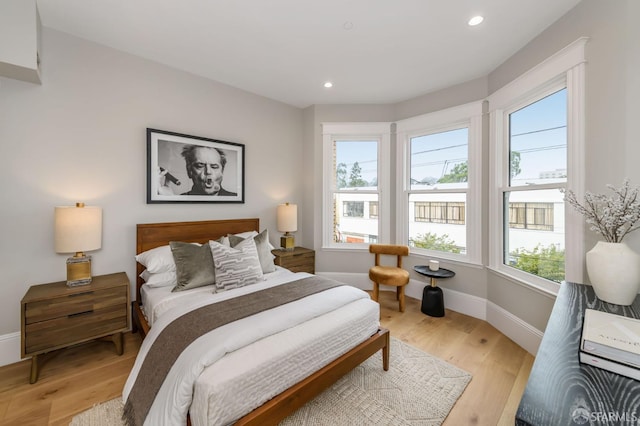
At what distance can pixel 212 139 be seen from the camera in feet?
10.6

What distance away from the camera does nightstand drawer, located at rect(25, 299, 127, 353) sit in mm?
1922

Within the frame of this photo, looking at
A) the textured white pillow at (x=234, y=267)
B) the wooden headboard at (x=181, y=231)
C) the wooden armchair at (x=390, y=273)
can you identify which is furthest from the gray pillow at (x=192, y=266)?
the wooden armchair at (x=390, y=273)

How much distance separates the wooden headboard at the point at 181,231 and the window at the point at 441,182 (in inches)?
94.1

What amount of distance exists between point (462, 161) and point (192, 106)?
3454 mm

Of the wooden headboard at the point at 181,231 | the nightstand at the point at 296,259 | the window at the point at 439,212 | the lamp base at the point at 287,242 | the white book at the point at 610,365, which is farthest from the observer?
the lamp base at the point at 287,242

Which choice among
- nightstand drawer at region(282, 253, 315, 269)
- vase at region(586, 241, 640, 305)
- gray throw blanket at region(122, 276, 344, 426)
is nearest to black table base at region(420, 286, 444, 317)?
nightstand drawer at region(282, 253, 315, 269)

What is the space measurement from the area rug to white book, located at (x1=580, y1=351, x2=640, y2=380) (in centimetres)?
117

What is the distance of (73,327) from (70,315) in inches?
4.0

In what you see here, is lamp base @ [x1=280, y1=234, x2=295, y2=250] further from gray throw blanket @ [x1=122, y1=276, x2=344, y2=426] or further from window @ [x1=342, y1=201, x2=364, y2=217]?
gray throw blanket @ [x1=122, y1=276, x2=344, y2=426]

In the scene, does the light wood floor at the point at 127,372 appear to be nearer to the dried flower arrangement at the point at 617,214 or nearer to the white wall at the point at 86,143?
the white wall at the point at 86,143

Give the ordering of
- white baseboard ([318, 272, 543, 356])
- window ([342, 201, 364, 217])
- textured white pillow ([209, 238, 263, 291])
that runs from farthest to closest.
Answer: window ([342, 201, 364, 217]) < white baseboard ([318, 272, 543, 356]) < textured white pillow ([209, 238, 263, 291])

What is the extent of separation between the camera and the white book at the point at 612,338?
2.76 feet

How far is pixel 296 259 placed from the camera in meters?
3.67

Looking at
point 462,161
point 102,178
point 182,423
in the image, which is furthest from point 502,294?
point 102,178
